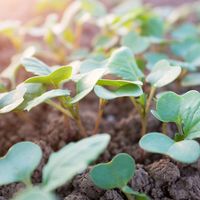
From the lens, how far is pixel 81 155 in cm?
85

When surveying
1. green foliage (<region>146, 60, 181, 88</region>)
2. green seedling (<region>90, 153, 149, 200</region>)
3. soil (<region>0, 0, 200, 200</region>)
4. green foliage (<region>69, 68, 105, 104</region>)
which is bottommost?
soil (<region>0, 0, 200, 200</region>)

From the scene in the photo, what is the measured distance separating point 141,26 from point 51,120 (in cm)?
66

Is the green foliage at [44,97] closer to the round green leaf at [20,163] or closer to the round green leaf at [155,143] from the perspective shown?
the round green leaf at [20,163]

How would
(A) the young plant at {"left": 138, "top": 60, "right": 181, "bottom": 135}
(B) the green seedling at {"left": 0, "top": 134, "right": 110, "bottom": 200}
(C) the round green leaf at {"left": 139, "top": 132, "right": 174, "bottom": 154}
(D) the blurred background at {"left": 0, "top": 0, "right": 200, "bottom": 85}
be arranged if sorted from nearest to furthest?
(B) the green seedling at {"left": 0, "top": 134, "right": 110, "bottom": 200}
(C) the round green leaf at {"left": 139, "top": 132, "right": 174, "bottom": 154}
(A) the young plant at {"left": 138, "top": 60, "right": 181, "bottom": 135}
(D) the blurred background at {"left": 0, "top": 0, "right": 200, "bottom": 85}

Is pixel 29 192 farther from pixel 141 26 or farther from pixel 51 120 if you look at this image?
pixel 141 26

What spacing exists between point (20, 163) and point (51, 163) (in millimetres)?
84

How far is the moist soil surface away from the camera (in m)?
1.06

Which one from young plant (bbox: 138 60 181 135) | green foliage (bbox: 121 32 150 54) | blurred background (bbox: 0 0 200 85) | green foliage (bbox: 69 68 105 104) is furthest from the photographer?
blurred background (bbox: 0 0 200 85)

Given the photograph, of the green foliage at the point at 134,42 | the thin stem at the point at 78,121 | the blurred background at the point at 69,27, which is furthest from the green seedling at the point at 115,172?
the green foliage at the point at 134,42

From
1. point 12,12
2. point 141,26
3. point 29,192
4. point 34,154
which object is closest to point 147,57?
point 141,26

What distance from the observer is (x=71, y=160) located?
852 mm

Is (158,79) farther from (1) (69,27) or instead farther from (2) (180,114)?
(1) (69,27)

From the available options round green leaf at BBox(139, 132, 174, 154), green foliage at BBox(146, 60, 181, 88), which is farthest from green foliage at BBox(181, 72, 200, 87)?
round green leaf at BBox(139, 132, 174, 154)

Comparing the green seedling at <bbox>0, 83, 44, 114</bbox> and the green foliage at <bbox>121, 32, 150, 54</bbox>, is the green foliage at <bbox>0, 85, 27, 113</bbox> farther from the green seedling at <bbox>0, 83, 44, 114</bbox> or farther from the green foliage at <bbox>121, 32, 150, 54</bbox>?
the green foliage at <bbox>121, 32, 150, 54</bbox>
